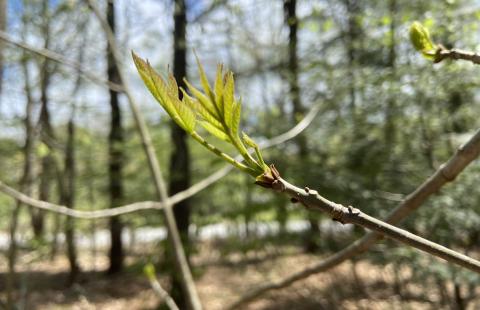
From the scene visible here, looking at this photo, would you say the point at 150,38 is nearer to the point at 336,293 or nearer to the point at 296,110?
the point at 296,110

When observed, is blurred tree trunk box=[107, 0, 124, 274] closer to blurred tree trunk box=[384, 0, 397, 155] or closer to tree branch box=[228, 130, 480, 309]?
blurred tree trunk box=[384, 0, 397, 155]

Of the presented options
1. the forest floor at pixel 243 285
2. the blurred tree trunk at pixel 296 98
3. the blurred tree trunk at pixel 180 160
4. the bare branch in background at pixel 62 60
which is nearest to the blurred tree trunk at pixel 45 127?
the forest floor at pixel 243 285

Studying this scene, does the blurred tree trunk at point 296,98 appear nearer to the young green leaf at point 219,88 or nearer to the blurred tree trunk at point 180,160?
the blurred tree trunk at point 180,160

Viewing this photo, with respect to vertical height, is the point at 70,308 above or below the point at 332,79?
below

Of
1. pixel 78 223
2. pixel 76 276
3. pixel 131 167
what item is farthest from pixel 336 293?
pixel 76 276

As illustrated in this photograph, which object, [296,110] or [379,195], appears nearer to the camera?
[379,195]

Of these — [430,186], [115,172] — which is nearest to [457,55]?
[430,186]

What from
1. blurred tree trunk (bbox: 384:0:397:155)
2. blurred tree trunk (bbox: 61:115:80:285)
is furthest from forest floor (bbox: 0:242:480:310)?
blurred tree trunk (bbox: 384:0:397:155)
